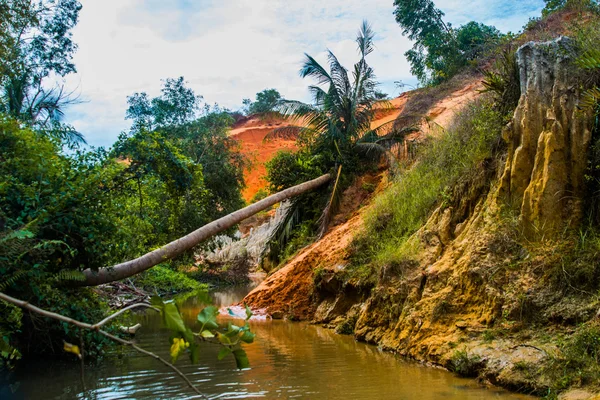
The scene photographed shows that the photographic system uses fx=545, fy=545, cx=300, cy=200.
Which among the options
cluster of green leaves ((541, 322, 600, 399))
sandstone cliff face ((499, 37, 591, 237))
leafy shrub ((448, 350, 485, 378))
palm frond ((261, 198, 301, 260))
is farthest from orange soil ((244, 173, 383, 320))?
cluster of green leaves ((541, 322, 600, 399))

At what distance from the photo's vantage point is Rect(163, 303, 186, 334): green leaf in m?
1.83

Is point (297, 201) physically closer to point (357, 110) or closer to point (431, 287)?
point (357, 110)

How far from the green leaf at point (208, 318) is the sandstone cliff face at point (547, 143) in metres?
6.42

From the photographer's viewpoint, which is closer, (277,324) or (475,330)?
Answer: (475,330)

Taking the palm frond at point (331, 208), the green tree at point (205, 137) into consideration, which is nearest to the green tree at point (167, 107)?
the green tree at point (205, 137)

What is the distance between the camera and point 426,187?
39.3 feet

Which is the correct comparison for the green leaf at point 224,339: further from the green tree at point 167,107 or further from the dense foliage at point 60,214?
the green tree at point 167,107

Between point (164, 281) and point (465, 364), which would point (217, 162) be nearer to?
point (164, 281)

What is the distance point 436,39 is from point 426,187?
69.7 feet

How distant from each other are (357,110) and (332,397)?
13.7 metres

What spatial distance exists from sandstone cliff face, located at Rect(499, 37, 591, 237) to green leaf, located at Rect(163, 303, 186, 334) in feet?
21.7

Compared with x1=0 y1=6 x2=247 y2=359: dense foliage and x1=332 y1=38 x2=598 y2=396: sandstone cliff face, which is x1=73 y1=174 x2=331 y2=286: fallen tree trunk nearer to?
x1=0 y1=6 x2=247 y2=359: dense foliage

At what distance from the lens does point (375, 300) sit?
993 centimetres

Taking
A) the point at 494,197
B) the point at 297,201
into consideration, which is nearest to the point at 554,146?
the point at 494,197
